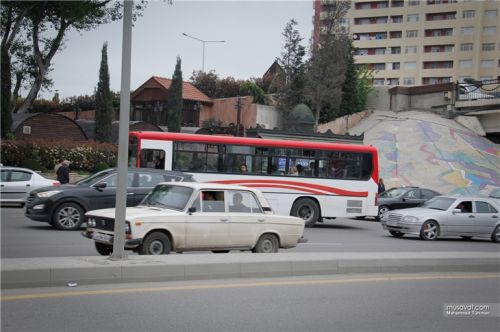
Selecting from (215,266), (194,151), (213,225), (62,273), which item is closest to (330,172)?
(194,151)

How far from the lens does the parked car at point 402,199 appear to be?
27.3 m

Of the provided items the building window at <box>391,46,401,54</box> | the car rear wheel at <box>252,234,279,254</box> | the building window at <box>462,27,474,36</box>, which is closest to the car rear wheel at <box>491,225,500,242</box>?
the car rear wheel at <box>252,234,279,254</box>

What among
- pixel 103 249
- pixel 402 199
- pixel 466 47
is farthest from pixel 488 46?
pixel 103 249

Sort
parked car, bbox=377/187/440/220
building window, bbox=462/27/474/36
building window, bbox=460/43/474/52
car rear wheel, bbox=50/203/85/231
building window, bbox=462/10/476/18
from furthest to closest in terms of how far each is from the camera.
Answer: building window, bbox=460/43/474/52
building window, bbox=462/27/474/36
building window, bbox=462/10/476/18
parked car, bbox=377/187/440/220
car rear wheel, bbox=50/203/85/231

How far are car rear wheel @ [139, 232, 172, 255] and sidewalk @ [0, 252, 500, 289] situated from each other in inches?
27.8

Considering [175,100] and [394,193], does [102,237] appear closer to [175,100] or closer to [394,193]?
[394,193]

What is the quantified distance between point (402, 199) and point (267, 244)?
632 inches

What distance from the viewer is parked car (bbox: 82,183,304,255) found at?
1123cm

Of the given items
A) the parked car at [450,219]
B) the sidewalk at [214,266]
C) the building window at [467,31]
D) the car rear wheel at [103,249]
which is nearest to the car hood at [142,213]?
the car rear wheel at [103,249]

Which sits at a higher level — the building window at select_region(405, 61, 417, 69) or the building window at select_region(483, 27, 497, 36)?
the building window at select_region(483, 27, 497, 36)

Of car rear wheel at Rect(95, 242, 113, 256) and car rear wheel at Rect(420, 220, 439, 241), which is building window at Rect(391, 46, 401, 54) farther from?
car rear wheel at Rect(95, 242, 113, 256)

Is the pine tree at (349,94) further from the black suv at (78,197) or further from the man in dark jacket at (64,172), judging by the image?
the black suv at (78,197)

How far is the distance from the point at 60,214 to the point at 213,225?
6.18 metres

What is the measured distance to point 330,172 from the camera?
23.0 m
